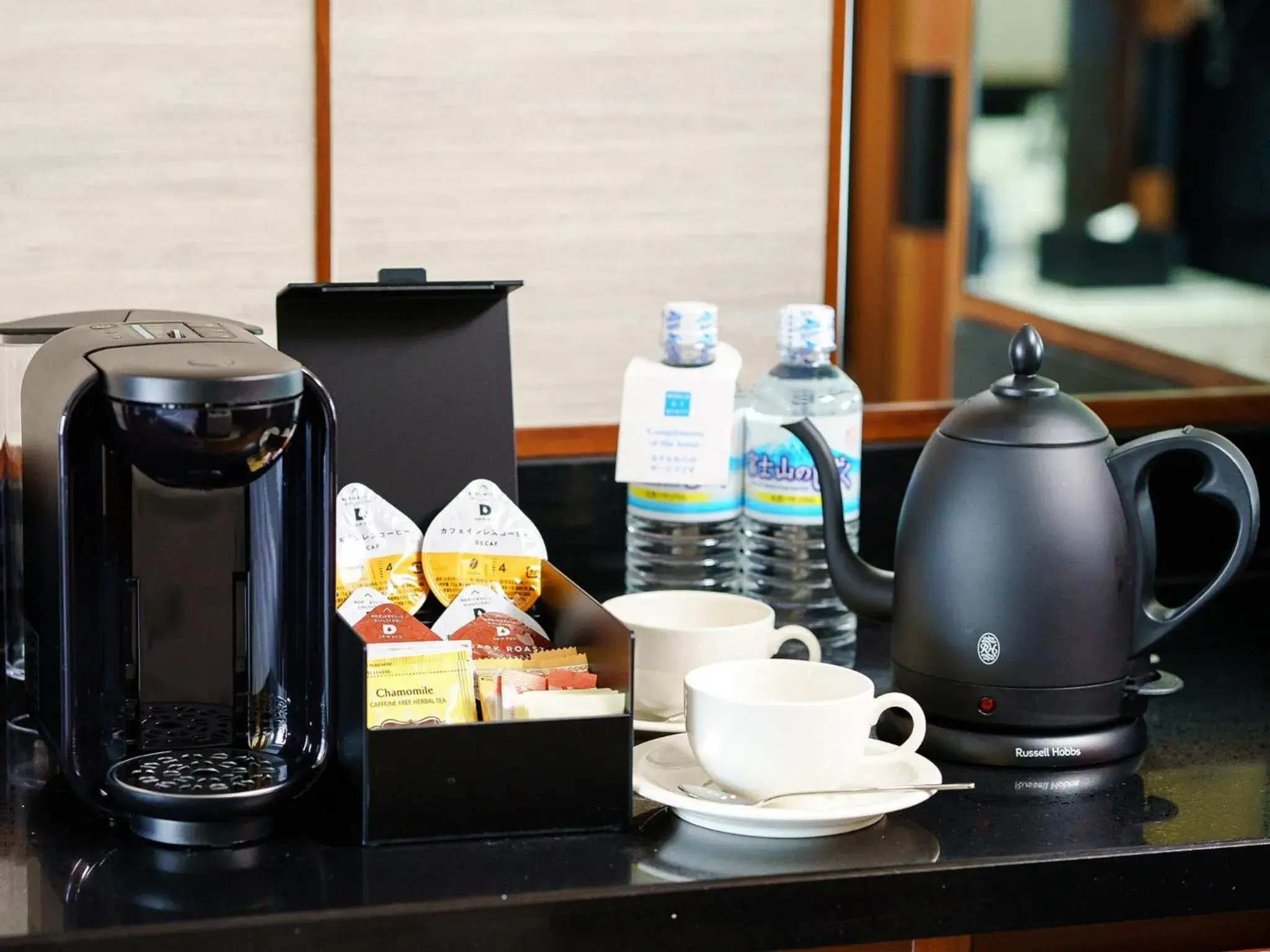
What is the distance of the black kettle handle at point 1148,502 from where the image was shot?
3.55ft

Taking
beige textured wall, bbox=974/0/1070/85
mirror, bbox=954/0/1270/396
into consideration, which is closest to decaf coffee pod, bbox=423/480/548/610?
mirror, bbox=954/0/1270/396

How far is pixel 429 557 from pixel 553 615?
4.0 inches

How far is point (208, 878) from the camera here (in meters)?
0.92

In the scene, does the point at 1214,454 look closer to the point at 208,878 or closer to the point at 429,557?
the point at 429,557

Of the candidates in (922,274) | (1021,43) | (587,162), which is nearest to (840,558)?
(587,162)

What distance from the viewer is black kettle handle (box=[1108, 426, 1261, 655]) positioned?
1.08 m

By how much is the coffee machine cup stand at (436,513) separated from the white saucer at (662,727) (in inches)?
3.1

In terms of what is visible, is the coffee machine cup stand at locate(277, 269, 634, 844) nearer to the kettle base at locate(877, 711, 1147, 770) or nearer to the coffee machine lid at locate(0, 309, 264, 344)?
the coffee machine lid at locate(0, 309, 264, 344)

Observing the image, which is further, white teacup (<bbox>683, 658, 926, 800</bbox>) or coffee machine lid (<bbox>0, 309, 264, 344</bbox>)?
coffee machine lid (<bbox>0, 309, 264, 344</bbox>)

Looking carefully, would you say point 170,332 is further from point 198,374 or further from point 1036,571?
point 1036,571

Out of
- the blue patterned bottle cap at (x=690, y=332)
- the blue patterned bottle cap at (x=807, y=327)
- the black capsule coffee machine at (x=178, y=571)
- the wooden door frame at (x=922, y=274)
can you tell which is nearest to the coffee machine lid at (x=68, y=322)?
the black capsule coffee machine at (x=178, y=571)

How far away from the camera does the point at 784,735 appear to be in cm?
97

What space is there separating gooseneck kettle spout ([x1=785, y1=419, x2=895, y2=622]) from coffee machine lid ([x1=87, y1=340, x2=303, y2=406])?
0.43m

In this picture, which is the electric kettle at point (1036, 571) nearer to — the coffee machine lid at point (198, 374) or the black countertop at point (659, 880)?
the black countertop at point (659, 880)
